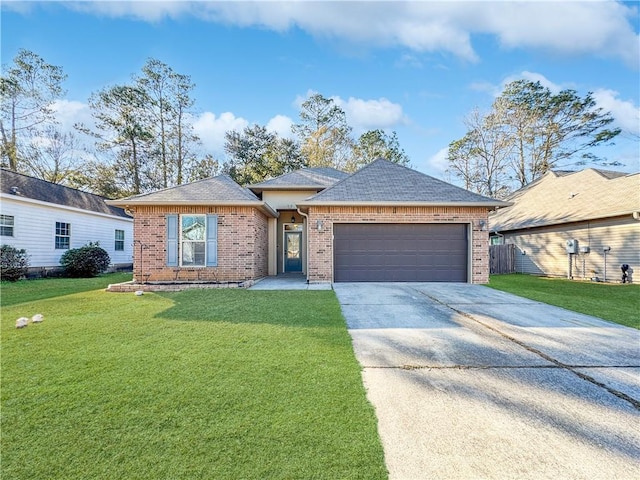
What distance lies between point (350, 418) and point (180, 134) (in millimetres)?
26123

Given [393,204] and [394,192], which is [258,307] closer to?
[393,204]

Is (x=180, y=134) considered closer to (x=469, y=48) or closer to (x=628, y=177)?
(x=469, y=48)

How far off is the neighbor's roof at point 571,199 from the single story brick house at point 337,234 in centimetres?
325

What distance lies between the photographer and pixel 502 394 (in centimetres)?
295

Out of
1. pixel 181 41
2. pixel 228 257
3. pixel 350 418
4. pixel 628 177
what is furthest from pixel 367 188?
pixel 628 177

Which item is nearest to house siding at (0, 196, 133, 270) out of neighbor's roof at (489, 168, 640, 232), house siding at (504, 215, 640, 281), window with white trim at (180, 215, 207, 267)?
window with white trim at (180, 215, 207, 267)

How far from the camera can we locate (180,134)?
24406mm

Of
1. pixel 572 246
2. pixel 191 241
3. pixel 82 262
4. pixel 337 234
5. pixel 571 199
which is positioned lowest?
pixel 82 262

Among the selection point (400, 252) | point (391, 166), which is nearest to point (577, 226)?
point (391, 166)

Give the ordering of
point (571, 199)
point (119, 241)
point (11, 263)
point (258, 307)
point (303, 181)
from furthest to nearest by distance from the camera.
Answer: point (119, 241) → point (571, 199) → point (303, 181) → point (11, 263) → point (258, 307)

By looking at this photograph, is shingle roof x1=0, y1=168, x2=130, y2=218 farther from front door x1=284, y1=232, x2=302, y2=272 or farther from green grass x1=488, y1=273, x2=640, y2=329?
green grass x1=488, y1=273, x2=640, y2=329

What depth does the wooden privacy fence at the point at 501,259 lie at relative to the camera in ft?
52.7

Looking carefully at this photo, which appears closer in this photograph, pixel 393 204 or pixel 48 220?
pixel 393 204

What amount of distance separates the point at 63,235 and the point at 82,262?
6.66 feet
